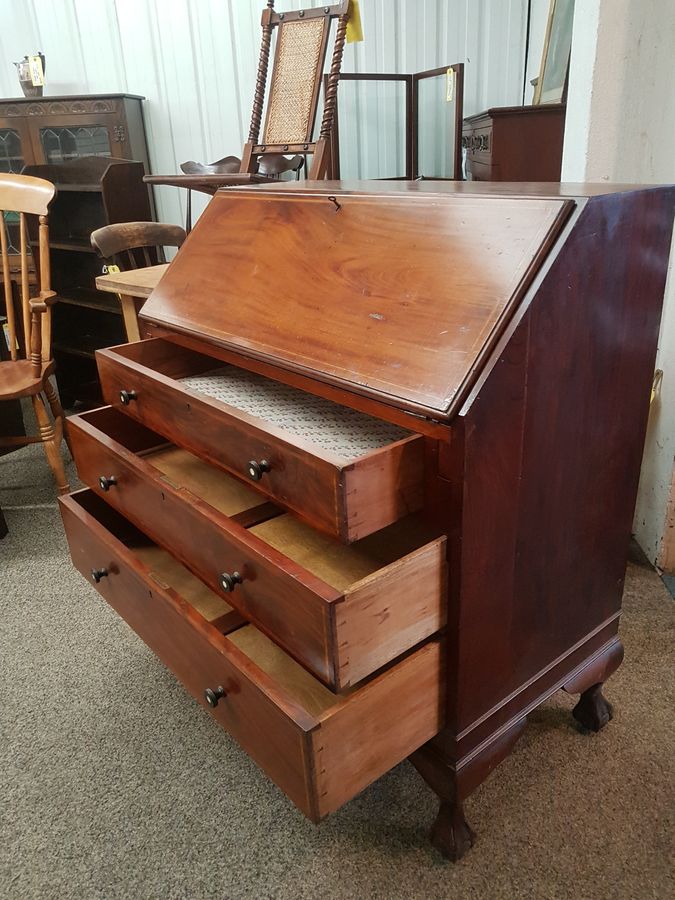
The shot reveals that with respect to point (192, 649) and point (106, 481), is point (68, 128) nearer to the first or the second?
point (106, 481)

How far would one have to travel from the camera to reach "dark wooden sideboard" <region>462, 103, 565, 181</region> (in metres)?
2.09

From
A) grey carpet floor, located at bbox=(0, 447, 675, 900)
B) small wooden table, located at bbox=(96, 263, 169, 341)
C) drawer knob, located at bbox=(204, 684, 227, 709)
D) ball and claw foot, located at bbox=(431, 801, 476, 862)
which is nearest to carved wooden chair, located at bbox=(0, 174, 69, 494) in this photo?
small wooden table, located at bbox=(96, 263, 169, 341)

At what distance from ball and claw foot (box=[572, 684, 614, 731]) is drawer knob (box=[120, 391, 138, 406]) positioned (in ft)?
3.21

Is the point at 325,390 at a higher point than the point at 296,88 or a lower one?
lower

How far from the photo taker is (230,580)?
921mm

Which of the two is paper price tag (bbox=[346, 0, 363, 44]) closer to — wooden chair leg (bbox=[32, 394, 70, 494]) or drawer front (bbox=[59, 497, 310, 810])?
wooden chair leg (bbox=[32, 394, 70, 494])

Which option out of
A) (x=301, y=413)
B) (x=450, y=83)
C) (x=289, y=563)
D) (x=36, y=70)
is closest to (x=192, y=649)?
(x=289, y=563)

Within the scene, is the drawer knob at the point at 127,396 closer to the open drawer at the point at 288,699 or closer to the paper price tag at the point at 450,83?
the open drawer at the point at 288,699

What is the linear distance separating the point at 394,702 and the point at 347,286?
0.57m

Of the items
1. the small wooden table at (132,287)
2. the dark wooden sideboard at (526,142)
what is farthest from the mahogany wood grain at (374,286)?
the dark wooden sideboard at (526,142)

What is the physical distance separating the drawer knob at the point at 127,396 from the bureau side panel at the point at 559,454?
65cm

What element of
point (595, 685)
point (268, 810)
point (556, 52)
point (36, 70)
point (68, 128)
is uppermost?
point (36, 70)

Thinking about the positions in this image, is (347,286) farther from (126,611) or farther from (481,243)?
(126,611)

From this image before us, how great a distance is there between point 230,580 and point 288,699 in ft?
0.58
